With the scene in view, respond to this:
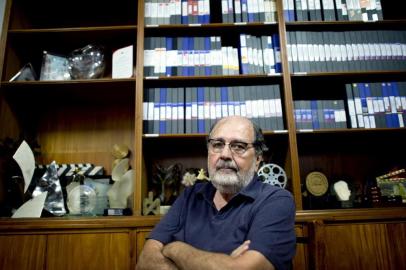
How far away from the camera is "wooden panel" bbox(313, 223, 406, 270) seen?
1604 mm

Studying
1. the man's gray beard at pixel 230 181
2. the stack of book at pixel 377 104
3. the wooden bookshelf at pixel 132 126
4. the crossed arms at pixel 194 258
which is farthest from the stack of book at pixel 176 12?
the crossed arms at pixel 194 258

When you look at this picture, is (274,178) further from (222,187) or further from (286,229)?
(286,229)

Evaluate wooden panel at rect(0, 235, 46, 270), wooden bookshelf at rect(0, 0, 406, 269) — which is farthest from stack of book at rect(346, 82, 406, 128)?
wooden panel at rect(0, 235, 46, 270)

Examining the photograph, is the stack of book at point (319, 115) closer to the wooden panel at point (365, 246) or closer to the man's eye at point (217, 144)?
the wooden panel at point (365, 246)

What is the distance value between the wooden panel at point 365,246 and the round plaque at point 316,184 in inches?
13.1

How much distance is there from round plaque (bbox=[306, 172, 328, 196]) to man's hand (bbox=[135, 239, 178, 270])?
113 centimetres

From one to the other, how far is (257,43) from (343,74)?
610mm

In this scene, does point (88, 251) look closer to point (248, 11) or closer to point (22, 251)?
point (22, 251)

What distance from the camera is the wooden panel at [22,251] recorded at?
1612mm

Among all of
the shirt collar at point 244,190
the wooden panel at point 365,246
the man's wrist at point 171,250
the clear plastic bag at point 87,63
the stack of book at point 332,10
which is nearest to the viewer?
the man's wrist at point 171,250

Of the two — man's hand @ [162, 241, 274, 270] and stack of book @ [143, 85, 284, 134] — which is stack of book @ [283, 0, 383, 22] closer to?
stack of book @ [143, 85, 284, 134]

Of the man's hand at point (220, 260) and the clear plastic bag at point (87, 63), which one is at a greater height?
the clear plastic bag at point (87, 63)

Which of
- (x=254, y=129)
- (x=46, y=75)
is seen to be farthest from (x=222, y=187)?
(x=46, y=75)

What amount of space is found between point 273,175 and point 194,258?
1008 mm
